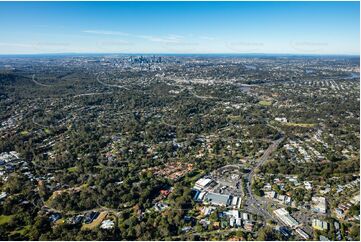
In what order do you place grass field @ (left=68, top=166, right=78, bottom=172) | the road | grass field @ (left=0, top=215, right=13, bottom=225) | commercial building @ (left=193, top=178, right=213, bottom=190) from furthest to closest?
1. grass field @ (left=68, top=166, right=78, bottom=172)
2. commercial building @ (left=193, top=178, right=213, bottom=190)
3. the road
4. grass field @ (left=0, top=215, right=13, bottom=225)

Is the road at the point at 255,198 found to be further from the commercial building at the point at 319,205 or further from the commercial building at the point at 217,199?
the commercial building at the point at 319,205

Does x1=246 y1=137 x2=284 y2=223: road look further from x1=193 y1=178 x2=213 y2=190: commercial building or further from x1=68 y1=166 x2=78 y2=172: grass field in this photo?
x1=68 y1=166 x2=78 y2=172: grass field

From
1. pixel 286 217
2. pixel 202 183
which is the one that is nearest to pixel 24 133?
pixel 202 183

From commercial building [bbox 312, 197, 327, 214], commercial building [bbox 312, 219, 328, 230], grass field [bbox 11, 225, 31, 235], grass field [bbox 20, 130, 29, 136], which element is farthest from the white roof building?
grass field [bbox 20, 130, 29, 136]


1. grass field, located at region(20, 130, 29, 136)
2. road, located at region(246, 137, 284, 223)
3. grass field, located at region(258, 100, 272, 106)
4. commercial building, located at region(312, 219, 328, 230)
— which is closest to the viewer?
commercial building, located at region(312, 219, 328, 230)

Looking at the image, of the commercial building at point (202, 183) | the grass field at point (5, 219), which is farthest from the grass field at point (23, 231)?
the commercial building at point (202, 183)

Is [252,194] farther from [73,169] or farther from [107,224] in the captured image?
[73,169]

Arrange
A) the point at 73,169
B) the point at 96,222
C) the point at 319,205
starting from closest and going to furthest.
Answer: the point at 96,222 → the point at 319,205 → the point at 73,169

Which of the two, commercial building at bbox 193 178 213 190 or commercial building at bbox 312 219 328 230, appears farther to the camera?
commercial building at bbox 193 178 213 190

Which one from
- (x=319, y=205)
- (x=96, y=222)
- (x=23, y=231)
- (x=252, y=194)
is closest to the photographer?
(x=23, y=231)

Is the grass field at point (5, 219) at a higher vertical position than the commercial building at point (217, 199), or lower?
lower

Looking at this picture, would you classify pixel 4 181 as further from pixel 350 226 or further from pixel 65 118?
pixel 350 226

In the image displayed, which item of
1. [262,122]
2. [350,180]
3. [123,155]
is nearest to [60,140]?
[123,155]
